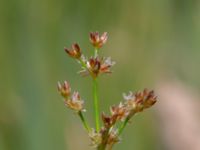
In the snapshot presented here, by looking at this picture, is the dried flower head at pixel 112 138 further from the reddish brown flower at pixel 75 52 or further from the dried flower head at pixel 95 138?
the reddish brown flower at pixel 75 52

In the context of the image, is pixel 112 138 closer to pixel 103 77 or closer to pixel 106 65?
pixel 106 65

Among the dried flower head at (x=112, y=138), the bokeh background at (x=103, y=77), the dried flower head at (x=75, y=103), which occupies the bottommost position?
the dried flower head at (x=112, y=138)

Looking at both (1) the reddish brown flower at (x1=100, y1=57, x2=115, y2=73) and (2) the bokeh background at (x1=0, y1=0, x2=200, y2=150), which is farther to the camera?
(2) the bokeh background at (x1=0, y1=0, x2=200, y2=150)

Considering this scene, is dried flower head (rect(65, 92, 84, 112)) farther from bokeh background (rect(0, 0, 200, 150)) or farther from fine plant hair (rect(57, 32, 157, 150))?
bokeh background (rect(0, 0, 200, 150))

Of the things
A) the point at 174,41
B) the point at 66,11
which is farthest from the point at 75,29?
the point at 174,41

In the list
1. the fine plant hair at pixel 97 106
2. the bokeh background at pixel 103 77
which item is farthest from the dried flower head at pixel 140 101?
the bokeh background at pixel 103 77

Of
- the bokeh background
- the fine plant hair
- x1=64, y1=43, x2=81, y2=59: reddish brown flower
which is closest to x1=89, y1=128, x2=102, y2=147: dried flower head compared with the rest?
the fine plant hair

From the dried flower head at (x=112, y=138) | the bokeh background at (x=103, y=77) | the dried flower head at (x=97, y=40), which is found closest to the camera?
the dried flower head at (x=112, y=138)

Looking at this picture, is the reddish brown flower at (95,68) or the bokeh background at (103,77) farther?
the bokeh background at (103,77)

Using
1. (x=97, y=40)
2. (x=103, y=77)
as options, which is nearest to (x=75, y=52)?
(x=97, y=40)
